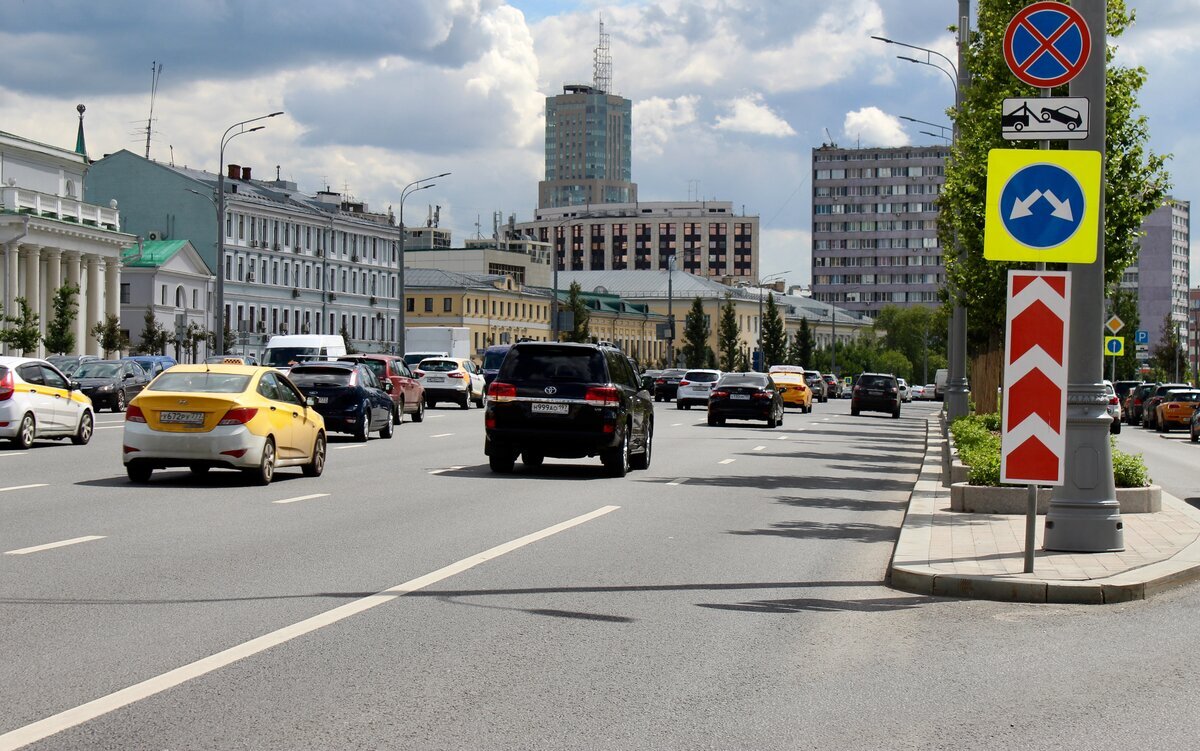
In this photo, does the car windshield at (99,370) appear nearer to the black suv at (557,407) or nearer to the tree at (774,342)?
the black suv at (557,407)

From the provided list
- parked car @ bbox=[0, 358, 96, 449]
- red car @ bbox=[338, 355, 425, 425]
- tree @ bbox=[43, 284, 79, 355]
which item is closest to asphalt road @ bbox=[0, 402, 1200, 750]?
parked car @ bbox=[0, 358, 96, 449]

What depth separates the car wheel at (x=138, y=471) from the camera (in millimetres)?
19625

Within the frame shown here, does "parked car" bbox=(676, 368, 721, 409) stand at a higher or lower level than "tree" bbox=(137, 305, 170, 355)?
lower

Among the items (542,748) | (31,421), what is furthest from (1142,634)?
(31,421)

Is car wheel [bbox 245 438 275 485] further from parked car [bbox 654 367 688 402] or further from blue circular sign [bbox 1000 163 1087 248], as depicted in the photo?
parked car [bbox 654 367 688 402]

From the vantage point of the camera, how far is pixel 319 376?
31.2 metres

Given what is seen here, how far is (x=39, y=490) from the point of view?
60.5ft

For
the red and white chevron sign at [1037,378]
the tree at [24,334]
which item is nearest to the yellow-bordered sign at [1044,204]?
the red and white chevron sign at [1037,378]

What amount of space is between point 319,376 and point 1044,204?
21209 millimetres

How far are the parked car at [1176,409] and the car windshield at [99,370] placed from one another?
32988 millimetres

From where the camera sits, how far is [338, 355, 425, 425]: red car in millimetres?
40469

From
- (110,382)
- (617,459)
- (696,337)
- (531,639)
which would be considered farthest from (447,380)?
(696,337)

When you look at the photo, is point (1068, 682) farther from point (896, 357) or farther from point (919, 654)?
point (896, 357)

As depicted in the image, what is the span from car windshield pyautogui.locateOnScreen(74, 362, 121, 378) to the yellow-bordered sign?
41015 millimetres
